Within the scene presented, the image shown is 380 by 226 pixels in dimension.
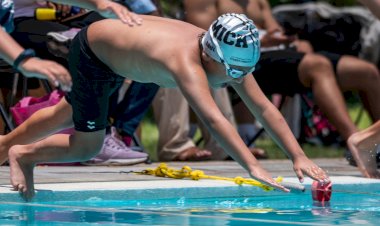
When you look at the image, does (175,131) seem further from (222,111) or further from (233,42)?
(233,42)

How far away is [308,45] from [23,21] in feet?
10.1

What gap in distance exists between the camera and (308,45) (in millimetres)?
10711

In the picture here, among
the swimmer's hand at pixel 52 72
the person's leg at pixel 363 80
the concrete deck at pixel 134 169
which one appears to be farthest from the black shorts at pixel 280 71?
the swimmer's hand at pixel 52 72

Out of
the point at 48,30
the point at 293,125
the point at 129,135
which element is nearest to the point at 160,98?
the point at 129,135

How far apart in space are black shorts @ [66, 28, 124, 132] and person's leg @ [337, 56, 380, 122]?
368cm

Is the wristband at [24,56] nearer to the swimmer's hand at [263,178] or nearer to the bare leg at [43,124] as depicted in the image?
the swimmer's hand at [263,178]

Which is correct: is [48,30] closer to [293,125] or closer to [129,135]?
[129,135]

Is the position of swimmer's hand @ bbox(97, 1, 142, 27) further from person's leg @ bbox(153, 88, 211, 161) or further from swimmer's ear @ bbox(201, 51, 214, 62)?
person's leg @ bbox(153, 88, 211, 161)

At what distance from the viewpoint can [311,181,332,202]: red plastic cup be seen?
6.46 meters

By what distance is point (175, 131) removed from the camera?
380 inches

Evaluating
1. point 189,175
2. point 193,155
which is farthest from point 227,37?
point 193,155

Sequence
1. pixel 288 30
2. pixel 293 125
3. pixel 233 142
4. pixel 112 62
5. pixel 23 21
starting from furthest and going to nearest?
pixel 293 125, pixel 288 30, pixel 23 21, pixel 112 62, pixel 233 142

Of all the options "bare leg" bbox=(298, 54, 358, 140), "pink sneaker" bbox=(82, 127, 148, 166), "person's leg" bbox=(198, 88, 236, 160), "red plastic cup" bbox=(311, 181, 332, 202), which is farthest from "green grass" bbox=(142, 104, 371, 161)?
"red plastic cup" bbox=(311, 181, 332, 202)

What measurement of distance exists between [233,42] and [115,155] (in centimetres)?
267
